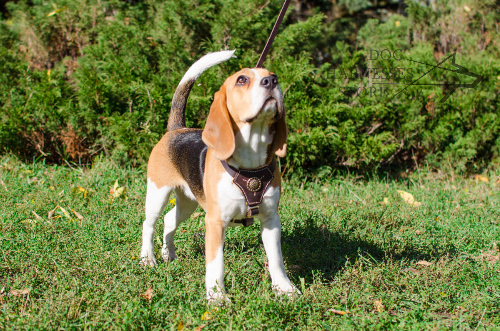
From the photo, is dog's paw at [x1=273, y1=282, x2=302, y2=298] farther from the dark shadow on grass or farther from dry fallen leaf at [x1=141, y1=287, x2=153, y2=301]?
dry fallen leaf at [x1=141, y1=287, x2=153, y2=301]

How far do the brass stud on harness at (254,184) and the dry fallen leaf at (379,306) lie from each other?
119cm

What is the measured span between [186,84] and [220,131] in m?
1.27

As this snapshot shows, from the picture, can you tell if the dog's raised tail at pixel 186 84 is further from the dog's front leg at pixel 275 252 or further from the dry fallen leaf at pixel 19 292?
the dry fallen leaf at pixel 19 292

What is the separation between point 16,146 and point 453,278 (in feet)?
18.8

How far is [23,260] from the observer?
12.0 feet

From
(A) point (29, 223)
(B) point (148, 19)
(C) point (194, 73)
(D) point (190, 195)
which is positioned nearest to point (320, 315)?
(D) point (190, 195)

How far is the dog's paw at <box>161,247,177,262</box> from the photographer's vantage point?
3.98m

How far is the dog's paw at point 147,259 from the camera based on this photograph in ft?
12.1

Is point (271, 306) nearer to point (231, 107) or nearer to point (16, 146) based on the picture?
point (231, 107)

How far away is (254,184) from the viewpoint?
9.76 feet

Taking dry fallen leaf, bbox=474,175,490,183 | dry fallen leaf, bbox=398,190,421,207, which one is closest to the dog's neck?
dry fallen leaf, bbox=398,190,421,207

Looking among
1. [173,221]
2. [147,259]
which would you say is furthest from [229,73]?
[147,259]

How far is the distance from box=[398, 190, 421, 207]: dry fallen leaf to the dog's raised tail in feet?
9.27

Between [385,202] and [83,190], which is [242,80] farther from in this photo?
[83,190]
